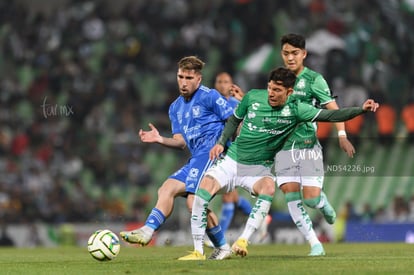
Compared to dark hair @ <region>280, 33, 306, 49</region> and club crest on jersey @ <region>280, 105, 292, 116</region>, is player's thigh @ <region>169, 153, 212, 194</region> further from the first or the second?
dark hair @ <region>280, 33, 306, 49</region>

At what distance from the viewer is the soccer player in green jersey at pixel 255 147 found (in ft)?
27.8

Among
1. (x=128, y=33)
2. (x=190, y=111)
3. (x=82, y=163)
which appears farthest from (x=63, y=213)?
(x=190, y=111)

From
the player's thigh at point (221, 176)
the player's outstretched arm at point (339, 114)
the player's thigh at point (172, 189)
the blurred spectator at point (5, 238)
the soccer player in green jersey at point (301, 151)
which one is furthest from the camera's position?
the blurred spectator at point (5, 238)

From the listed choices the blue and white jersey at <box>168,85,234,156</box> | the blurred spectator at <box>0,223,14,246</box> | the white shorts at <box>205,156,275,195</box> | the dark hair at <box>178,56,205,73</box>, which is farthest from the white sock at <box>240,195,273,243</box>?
the blurred spectator at <box>0,223,14,246</box>

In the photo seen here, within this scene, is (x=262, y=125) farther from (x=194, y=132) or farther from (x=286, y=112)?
(x=194, y=132)

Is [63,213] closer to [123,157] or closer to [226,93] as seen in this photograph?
[123,157]

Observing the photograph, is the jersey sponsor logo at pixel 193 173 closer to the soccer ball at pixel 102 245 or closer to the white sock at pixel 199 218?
the white sock at pixel 199 218

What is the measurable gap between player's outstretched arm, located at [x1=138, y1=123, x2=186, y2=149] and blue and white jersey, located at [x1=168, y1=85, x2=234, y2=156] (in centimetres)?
12

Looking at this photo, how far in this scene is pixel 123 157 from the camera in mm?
18672

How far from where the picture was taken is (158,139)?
916cm

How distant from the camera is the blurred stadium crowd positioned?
18406 millimetres

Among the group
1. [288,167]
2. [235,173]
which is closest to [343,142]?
[288,167]

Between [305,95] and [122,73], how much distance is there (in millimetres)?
11193

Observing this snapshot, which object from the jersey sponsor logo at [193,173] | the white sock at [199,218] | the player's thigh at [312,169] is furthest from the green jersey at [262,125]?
the player's thigh at [312,169]
